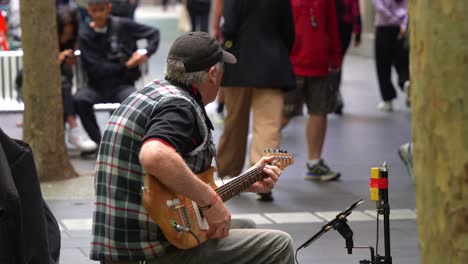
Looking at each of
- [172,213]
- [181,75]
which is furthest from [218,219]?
[181,75]

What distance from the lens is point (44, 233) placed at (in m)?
4.77

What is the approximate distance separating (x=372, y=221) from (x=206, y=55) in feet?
12.3

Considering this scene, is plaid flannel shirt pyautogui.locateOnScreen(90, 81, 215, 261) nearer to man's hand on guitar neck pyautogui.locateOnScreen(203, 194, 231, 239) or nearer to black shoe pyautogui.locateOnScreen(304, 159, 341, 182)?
man's hand on guitar neck pyautogui.locateOnScreen(203, 194, 231, 239)

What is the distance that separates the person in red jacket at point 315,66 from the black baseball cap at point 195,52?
471 centimetres

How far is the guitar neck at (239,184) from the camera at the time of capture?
523 centimetres

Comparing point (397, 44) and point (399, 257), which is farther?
point (397, 44)

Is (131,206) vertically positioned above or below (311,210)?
above

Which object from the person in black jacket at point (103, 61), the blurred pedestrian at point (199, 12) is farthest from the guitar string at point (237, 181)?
the blurred pedestrian at point (199, 12)

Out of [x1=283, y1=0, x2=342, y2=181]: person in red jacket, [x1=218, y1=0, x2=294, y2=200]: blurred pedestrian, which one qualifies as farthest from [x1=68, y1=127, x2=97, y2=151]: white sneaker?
[x1=218, y1=0, x2=294, y2=200]: blurred pedestrian

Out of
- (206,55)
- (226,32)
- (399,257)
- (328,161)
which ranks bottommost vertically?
(328,161)

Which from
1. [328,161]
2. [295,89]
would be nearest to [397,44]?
[328,161]

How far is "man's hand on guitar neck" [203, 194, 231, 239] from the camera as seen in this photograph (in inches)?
193

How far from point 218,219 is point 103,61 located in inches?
269

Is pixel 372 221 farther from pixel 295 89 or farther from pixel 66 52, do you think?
pixel 66 52
